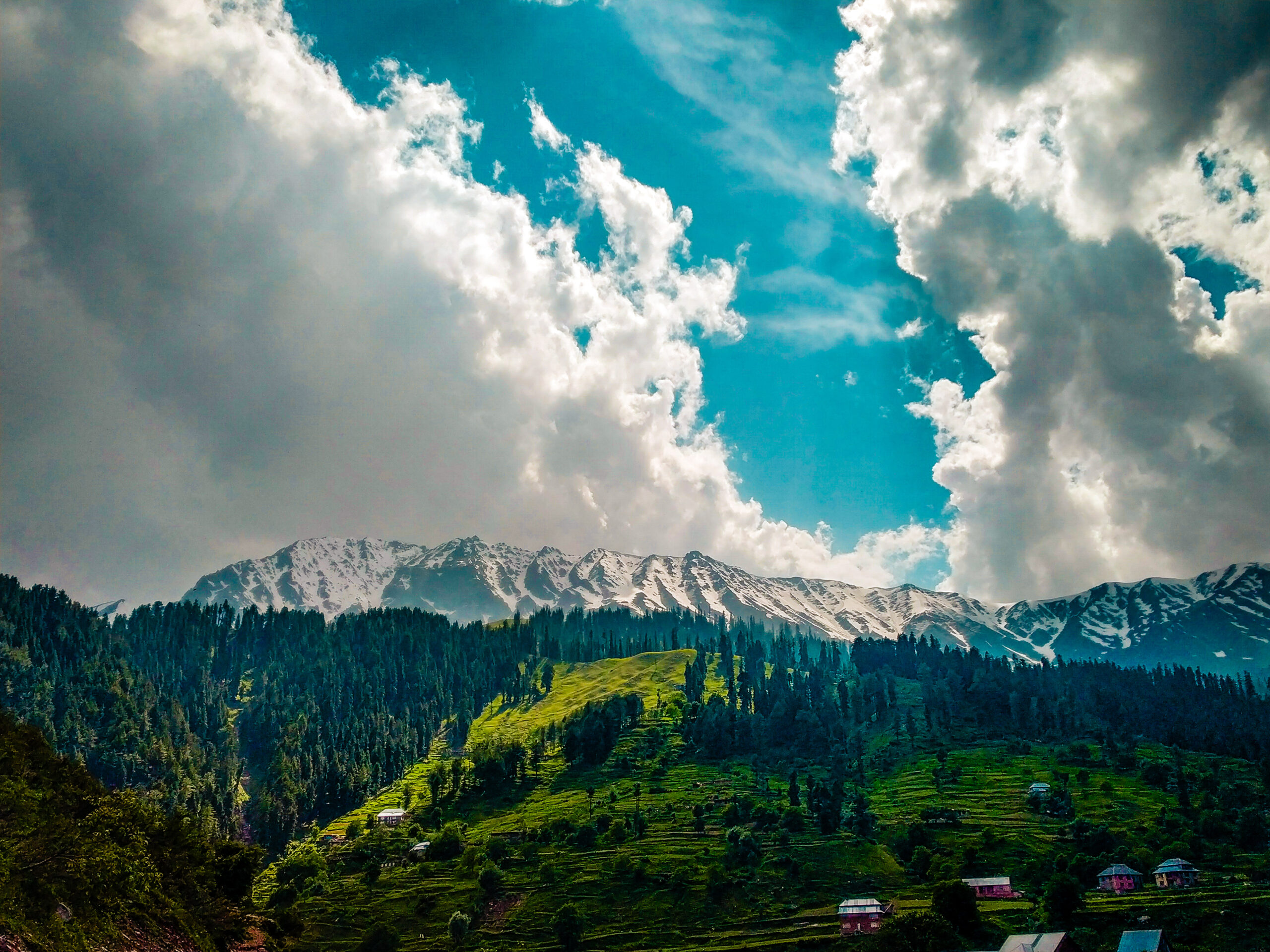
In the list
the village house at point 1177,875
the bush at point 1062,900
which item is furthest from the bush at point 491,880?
the village house at point 1177,875

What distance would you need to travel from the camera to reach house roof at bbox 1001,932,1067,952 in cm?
11256

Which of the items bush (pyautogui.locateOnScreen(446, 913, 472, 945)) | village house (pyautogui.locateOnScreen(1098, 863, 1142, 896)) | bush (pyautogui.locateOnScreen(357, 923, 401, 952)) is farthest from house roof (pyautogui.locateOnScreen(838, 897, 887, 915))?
bush (pyautogui.locateOnScreen(357, 923, 401, 952))

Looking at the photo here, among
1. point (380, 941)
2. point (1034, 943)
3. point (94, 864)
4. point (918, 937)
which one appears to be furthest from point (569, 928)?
point (94, 864)

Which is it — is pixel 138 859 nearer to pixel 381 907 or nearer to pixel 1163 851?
pixel 381 907

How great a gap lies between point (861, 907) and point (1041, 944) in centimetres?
4715

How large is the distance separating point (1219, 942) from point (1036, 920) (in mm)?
26309

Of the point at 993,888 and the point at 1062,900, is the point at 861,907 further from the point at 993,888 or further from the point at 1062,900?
the point at 1062,900

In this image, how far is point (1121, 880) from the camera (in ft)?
535

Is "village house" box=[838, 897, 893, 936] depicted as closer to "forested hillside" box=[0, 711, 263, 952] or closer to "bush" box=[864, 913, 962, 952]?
"bush" box=[864, 913, 962, 952]

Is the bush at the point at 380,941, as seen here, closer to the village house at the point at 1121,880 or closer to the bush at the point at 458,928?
the bush at the point at 458,928

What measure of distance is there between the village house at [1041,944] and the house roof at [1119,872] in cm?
5687

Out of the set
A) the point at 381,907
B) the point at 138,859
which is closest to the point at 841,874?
the point at 381,907

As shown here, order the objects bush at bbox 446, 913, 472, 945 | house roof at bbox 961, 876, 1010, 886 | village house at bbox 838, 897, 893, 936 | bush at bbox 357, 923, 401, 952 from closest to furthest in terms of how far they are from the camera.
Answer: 1. village house at bbox 838, 897, 893, 936
2. bush at bbox 357, 923, 401, 952
3. bush at bbox 446, 913, 472, 945
4. house roof at bbox 961, 876, 1010, 886

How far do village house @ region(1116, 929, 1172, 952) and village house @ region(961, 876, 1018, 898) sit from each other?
1797 inches
